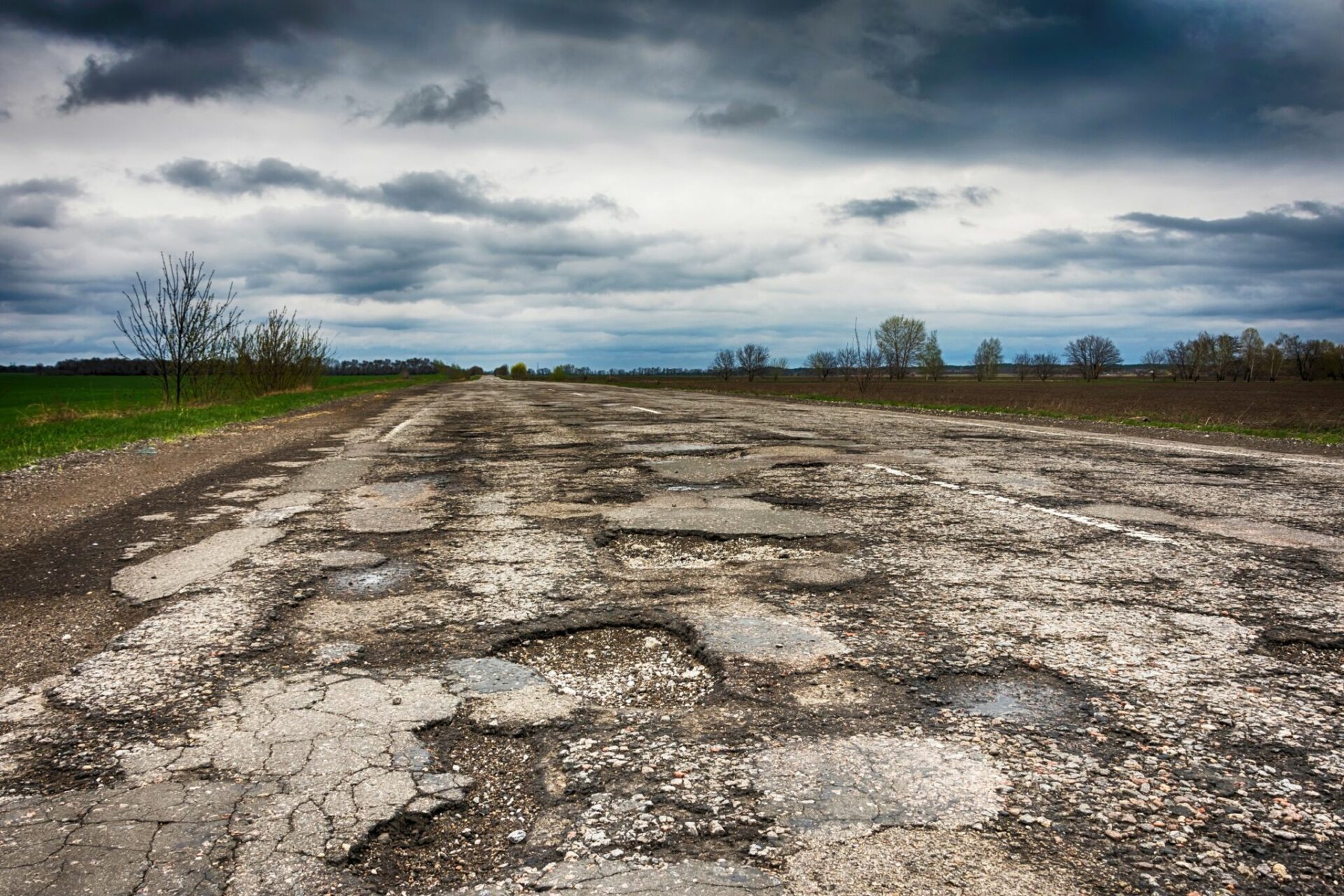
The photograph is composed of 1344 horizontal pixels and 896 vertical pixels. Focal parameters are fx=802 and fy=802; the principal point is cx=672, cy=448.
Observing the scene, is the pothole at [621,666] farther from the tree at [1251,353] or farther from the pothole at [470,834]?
the tree at [1251,353]

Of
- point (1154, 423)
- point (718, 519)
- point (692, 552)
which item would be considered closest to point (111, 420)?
point (718, 519)

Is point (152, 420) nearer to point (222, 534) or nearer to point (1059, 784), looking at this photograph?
point (222, 534)

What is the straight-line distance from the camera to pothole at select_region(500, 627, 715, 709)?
2.66 metres

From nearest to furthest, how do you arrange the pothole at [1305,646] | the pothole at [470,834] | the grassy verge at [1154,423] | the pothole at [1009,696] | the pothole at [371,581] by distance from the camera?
1. the pothole at [470,834]
2. the pothole at [1009,696]
3. the pothole at [1305,646]
4. the pothole at [371,581]
5. the grassy verge at [1154,423]

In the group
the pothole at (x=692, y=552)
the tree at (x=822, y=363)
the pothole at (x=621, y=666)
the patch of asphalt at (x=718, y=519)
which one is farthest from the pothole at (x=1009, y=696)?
the tree at (x=822, y=363)

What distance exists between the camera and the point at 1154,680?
2705 mm

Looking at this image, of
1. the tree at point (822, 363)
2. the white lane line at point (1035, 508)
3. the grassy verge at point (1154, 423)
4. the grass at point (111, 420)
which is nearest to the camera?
the white lane line at point (1035, 508)

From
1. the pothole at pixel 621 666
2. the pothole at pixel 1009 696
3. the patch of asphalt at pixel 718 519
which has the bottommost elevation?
the pothole at pixel 621 666

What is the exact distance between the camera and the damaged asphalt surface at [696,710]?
1783mm

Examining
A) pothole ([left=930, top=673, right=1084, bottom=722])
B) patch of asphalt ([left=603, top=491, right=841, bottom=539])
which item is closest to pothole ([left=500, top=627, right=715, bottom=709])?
pothole ([left=930, top=673, right=1084, bottom=722])

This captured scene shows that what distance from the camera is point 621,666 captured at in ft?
9.59

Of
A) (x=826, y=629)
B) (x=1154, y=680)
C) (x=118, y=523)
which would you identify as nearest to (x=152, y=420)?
(x=118, y=523)

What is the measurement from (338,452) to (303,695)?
7552mm

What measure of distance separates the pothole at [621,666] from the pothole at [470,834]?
47cm
